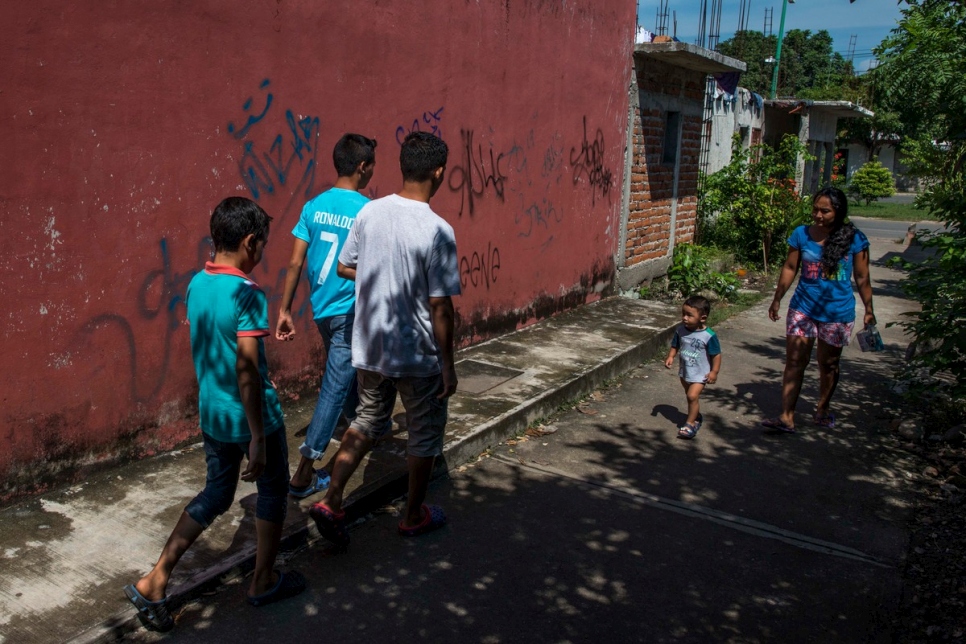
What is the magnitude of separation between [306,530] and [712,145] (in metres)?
11.2

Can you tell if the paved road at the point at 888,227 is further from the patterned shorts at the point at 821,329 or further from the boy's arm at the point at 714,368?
the boy's arm at the point at 714,368

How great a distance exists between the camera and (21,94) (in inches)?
142

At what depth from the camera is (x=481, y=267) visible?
7.11 meters

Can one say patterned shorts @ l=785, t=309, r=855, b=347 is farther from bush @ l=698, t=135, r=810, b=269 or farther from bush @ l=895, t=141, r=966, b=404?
bush @ l=698, t=135, r=810, b=269

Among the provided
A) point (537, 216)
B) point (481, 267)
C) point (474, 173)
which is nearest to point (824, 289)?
point (481, 267)

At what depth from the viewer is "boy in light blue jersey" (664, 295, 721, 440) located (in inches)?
215

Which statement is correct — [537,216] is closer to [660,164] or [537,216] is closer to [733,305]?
[660,164]

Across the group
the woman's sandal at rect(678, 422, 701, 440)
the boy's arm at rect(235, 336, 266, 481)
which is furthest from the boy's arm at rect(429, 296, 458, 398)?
the woman's sandal at rect(678, 422, 701, 440)

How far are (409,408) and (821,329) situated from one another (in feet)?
11.1

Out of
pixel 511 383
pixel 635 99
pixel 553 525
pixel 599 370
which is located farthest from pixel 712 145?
pixel 553 525

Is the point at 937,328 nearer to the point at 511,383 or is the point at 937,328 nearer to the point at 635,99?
the point at 511,383

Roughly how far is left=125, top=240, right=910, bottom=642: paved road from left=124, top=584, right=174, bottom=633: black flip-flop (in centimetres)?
6

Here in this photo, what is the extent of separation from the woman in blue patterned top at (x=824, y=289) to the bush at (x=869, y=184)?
30655 millimetres

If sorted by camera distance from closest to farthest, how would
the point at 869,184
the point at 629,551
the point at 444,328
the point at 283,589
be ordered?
1. the point at 283,589
2. the point at 444,328
3. the point at 629,551
4. the point at 869,184
